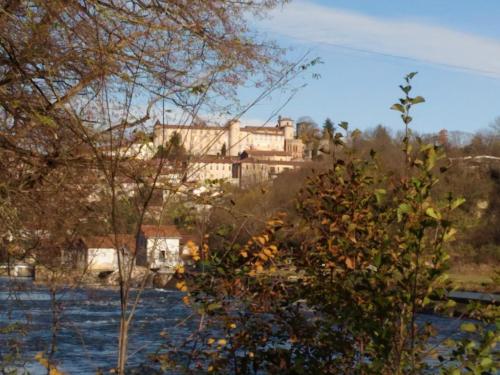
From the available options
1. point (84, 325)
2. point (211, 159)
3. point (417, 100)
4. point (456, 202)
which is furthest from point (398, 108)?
point (84, 325)

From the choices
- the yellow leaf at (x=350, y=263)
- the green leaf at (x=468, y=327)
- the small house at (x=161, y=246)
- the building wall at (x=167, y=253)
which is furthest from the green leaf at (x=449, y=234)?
the building wall at (x=167, y=253)

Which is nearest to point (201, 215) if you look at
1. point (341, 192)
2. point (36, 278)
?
point (341, 192)

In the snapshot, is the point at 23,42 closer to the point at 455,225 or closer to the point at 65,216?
the point at 65,216

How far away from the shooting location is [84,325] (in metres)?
17.7

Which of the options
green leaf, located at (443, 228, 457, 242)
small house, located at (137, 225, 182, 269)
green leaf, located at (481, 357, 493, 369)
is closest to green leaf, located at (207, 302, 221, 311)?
small house, located at (137, 225, 182, 269)

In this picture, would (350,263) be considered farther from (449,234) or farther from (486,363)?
(486,363)

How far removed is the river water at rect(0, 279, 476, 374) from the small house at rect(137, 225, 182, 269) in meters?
0.63

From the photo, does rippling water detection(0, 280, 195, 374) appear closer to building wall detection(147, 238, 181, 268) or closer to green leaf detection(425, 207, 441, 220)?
building wall detection(147, 238, 181, 268)

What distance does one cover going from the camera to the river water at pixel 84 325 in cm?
581

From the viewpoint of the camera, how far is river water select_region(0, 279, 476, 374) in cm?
581

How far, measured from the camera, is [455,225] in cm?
391

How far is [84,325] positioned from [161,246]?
1362 centimetres

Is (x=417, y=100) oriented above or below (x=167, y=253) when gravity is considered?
above

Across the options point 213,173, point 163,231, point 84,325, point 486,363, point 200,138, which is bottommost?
point 84,325
